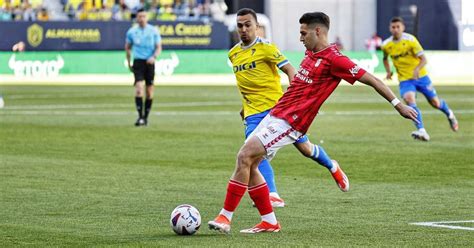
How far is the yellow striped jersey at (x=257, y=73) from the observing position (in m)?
12.2

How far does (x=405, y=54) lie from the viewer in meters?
22.6

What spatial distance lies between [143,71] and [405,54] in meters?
6.28

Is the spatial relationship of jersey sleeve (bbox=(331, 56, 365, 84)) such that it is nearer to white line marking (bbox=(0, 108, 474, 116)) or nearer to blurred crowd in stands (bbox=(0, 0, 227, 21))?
white line marking (bbox=(0, 108, 474, 116))

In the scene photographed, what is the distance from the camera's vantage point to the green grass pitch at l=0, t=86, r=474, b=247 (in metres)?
10.2

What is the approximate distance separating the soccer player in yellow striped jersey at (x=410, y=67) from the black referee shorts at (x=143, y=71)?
18.7 ft

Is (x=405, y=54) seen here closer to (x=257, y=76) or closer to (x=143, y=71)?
(x=143, y=71)

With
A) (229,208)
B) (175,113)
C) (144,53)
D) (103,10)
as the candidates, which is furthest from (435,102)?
(103,10)

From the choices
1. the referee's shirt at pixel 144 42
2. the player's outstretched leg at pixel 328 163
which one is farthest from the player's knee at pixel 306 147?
the referee's shirt at pixel 144 42

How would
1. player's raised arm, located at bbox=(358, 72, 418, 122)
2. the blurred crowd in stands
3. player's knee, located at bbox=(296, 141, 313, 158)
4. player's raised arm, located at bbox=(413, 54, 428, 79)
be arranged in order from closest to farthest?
1. player's raised arm, located at bbox=(358, 72, 418, 122)
2. player's knee, located at bbox=(296, 141, 313, 158)
3. player's raised arm, located at bbox=(413, 54, 428, 79)
4. the blurred crowd in stands

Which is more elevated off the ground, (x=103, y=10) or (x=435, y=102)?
(x=435, y=102)

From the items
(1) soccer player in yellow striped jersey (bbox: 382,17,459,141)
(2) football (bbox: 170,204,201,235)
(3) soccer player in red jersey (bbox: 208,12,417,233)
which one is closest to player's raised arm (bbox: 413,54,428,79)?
(1) soccer player in yellow striped jersey (bbox: 382,17,459,141)

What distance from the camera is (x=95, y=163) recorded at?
17141 millimetres

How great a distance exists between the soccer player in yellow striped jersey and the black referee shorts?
18.7 feet

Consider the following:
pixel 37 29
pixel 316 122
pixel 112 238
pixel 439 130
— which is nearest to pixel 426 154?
pixel 439 130
